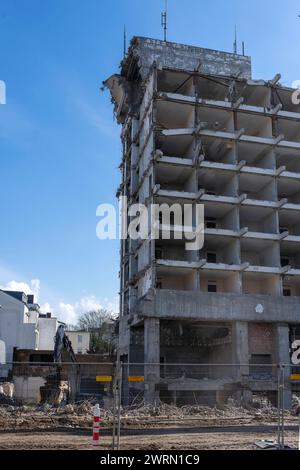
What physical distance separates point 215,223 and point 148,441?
31129 mm

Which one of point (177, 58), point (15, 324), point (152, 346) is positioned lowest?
point (152, 346)

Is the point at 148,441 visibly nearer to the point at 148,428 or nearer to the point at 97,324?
the point at 148,428

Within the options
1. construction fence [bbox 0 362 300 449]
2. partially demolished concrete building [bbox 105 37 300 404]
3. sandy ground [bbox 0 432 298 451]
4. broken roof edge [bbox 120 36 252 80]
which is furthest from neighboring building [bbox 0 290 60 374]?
sandy ground [bbox 0 432 298 451]

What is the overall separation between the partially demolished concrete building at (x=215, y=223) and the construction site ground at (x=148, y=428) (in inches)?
468

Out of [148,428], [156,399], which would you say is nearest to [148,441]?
[148,428]

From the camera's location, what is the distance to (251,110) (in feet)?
141

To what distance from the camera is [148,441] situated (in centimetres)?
1427

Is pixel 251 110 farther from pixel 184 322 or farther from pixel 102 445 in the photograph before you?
pixel 102 445

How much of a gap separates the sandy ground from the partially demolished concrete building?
18723 mm

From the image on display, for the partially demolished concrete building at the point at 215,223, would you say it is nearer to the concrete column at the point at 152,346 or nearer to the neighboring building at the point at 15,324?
the concrete column at the point at 152,346

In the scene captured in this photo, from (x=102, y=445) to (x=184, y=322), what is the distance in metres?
26.5

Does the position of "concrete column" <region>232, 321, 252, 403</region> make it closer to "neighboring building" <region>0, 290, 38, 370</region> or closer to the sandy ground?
the sandy ground

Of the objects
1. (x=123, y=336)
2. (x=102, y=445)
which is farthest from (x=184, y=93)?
(x=102, y=445)

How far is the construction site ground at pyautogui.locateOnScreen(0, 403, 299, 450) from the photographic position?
13564mm
